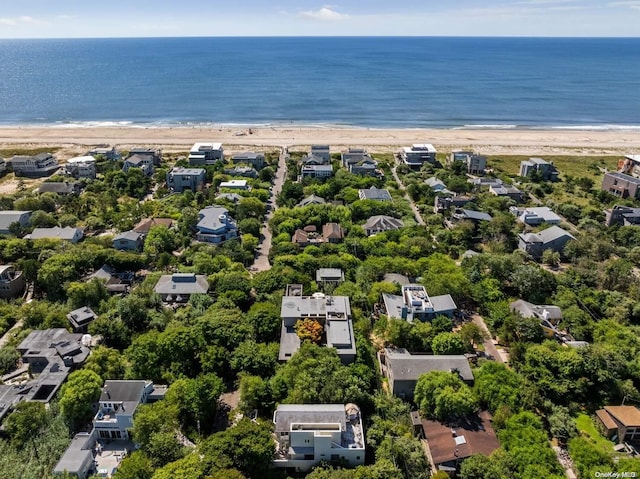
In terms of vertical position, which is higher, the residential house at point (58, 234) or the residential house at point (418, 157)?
the residential house at point (418, 157)

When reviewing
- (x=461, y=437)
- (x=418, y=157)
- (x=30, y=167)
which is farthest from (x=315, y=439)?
(x=30, y=167)

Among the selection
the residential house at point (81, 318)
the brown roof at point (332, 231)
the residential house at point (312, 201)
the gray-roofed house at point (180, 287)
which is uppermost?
the residential house at point (312, 201)

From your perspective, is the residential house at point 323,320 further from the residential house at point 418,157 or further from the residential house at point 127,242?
the residential house at point 418,157

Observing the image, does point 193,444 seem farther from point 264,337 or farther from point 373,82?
point 373,82

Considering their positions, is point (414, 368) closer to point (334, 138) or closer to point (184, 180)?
point (184, 180)

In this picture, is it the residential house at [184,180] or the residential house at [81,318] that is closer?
the residential house at [81,318]

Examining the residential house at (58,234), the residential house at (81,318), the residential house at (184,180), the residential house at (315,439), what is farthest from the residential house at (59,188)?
the residential house at (315,439)
